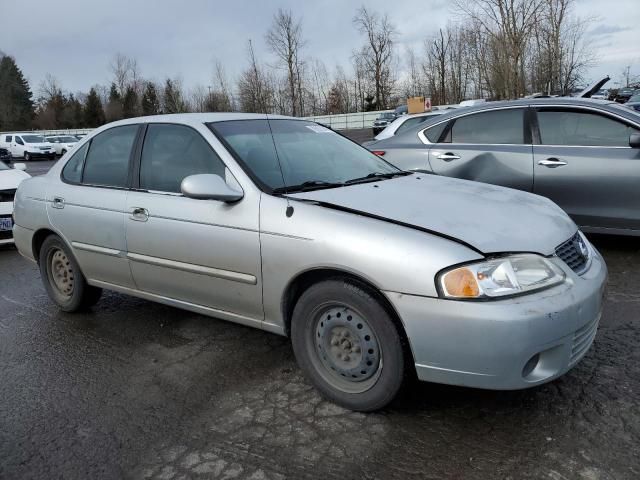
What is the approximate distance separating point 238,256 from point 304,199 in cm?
52

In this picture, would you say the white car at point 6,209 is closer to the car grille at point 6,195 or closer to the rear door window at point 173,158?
the car grille at point 6,195

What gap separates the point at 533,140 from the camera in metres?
5.81

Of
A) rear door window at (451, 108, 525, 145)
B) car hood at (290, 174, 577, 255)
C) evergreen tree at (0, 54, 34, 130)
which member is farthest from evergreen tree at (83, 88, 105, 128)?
car hood at (290, 174, 577, 255)

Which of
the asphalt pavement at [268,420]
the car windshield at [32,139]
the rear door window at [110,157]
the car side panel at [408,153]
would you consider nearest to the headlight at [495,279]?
the asphalt pavement at [268,420]

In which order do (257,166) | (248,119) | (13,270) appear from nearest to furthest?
1. (257,166)
2. (248,119)
3. (13,270)

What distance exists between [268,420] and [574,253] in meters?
1.84

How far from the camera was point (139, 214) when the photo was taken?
3832 mm

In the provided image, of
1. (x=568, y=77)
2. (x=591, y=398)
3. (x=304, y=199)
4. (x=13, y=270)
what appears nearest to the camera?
(x=591, y=398)

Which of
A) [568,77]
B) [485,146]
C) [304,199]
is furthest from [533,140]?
[568,77]

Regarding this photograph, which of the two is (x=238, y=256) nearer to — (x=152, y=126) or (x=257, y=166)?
(x=257, y=166)

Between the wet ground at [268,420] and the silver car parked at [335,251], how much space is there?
27 centimetres

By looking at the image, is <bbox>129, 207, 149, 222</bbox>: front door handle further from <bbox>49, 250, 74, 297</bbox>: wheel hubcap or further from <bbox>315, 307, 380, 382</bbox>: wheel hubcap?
<bbox>315, 307, 380, 382</bbox>: wheel hubcap

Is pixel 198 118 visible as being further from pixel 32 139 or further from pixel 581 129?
pixel 32 139

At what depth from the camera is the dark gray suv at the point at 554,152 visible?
5.33 metres
